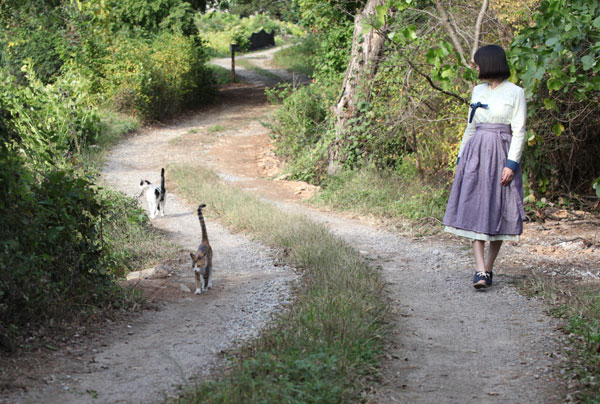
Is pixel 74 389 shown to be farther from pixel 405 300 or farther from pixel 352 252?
pixel 352 252

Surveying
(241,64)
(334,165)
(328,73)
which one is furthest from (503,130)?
(241,64)

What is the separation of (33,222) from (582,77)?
17.7ft

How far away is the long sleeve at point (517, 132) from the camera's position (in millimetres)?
5672

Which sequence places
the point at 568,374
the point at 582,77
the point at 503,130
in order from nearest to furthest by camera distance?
the point at 568,374 < the point at 503,130 < the point at 582,77

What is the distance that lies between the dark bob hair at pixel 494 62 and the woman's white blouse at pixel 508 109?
0.38ft

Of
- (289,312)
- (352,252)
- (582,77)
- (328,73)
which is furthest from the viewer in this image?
(328,73)

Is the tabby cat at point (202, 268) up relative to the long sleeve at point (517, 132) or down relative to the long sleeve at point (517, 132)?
down

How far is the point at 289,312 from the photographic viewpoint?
510 centimetres

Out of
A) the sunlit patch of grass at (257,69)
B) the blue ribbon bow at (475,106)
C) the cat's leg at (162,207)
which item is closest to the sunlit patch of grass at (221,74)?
the sunlit patch of grass at (257,69)

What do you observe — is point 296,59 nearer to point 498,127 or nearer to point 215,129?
point 215,129

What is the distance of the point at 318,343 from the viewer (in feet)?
13.9

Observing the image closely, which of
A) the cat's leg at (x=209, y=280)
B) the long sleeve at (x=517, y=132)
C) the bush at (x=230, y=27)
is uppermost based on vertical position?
the bush at (x=230, y=27)

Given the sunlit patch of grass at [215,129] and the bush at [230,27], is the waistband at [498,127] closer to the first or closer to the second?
the sunlit patch of grass at [215,129]

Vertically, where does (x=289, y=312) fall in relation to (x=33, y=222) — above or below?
below
